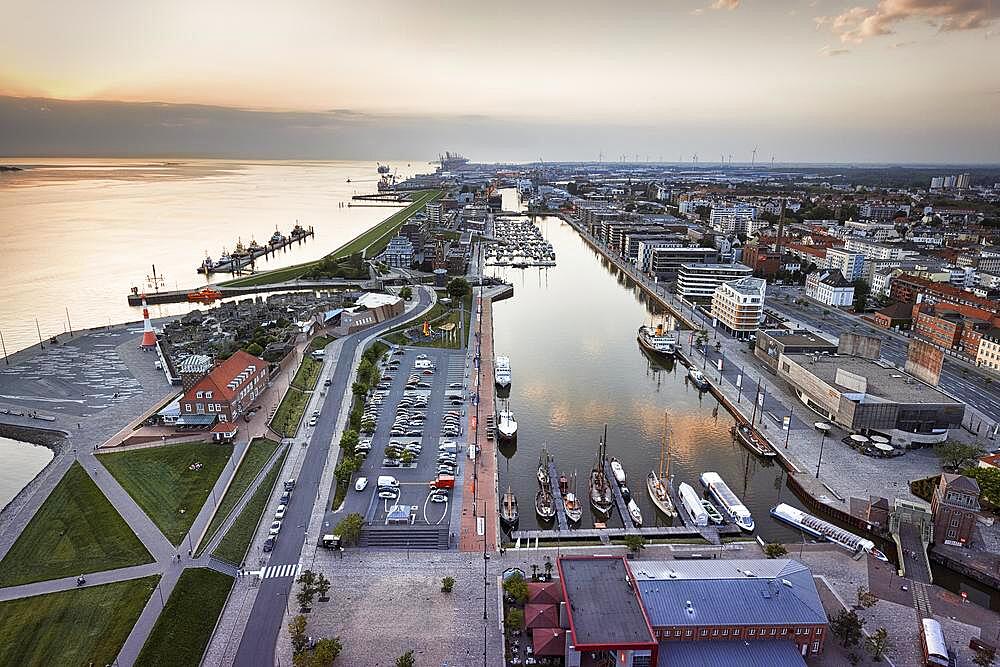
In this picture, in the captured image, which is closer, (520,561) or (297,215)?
(520,561)

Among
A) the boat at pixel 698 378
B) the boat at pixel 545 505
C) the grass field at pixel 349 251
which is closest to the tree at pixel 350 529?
the boat at pixel 545 505

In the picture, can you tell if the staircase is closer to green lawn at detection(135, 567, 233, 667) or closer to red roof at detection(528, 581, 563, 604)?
red roof at detection(528, 581, 563, 604)

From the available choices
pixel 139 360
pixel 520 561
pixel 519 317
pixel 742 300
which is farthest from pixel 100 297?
pixel 742 300

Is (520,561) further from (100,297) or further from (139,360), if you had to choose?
(100,297)

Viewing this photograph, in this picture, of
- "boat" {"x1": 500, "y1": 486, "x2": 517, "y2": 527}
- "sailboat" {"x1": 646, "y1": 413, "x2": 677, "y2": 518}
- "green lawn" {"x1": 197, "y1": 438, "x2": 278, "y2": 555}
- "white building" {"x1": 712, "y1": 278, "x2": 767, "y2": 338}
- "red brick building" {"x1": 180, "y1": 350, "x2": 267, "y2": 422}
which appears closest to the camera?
"green lawn" {"x1": 197, "y1": 438, "x2": 278, "y2": 555}

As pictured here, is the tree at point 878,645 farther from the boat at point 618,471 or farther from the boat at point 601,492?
the boat at point 618,471

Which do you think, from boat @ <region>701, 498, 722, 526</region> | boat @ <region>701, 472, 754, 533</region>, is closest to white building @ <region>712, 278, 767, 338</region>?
boat @ <region>701, 472, 754, 533</region>
